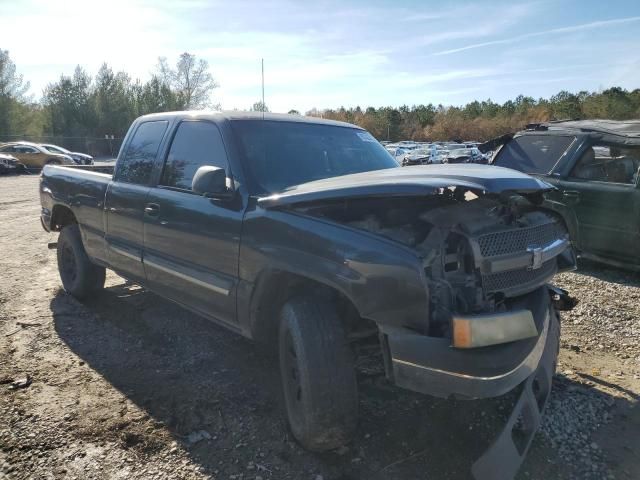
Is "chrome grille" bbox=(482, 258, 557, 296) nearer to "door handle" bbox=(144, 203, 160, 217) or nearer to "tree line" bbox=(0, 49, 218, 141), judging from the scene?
"door handle" bbox=(144, 203, 160, 217)

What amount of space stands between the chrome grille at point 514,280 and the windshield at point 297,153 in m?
A: 1.38

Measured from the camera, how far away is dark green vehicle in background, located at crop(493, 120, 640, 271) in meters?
5.69

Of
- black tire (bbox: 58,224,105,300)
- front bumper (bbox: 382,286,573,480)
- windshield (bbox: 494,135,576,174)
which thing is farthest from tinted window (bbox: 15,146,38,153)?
front bumper (bbox: 382,286,573,480)

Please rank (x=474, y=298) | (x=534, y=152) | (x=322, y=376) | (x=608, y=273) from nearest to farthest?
(x=474, y=298) → (x=322, y=376) → (x=608, y=273) → (x=534, y=152)

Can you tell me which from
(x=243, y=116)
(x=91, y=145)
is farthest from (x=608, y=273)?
(x=91, y=145)

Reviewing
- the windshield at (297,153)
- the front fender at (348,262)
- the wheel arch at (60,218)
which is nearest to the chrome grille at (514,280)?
the front fender at (348,262)

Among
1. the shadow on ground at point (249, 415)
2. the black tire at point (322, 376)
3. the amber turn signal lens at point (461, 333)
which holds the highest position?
the amber turn signal lens at point (461, 333)

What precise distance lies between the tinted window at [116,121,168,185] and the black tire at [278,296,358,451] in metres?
2.11

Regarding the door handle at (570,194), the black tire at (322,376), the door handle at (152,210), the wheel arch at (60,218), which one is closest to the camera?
the black tire at (322,376)

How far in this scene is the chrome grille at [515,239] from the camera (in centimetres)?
238

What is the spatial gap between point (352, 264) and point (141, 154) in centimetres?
266

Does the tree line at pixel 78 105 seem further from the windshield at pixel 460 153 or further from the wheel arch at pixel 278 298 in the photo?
the wheel arch at pixel 278 298

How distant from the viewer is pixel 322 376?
2.52 metres

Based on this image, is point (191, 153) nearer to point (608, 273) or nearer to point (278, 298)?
point (278, 298)
